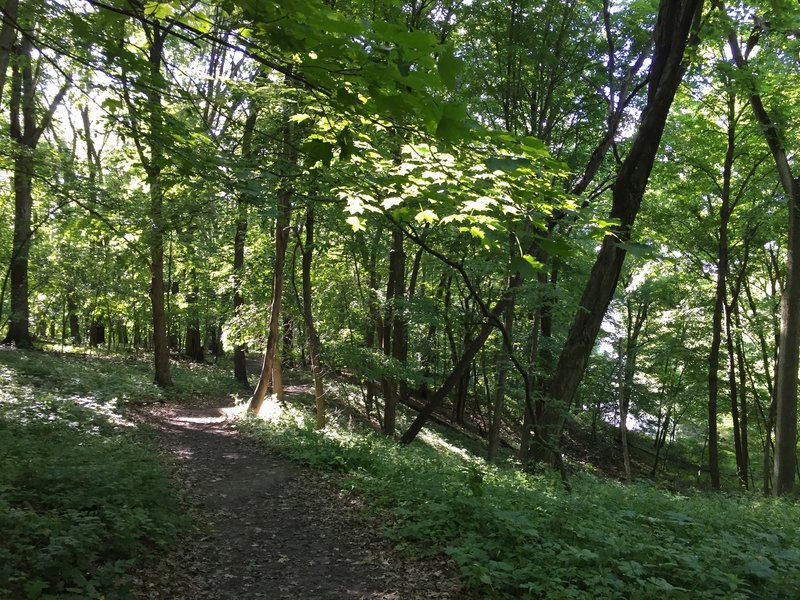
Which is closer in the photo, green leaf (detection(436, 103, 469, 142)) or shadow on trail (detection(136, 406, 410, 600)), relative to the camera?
green leaf (detection(436, 103, 469, 142))

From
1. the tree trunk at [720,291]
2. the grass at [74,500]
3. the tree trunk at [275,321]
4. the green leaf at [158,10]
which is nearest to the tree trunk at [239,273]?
the tree trunk at [275,321]

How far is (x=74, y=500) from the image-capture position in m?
4.73

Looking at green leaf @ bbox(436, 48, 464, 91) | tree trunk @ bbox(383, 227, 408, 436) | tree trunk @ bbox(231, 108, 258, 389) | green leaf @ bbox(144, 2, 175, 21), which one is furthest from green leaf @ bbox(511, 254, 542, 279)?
tree trunk @ bbox(383, 227, 408, 436)

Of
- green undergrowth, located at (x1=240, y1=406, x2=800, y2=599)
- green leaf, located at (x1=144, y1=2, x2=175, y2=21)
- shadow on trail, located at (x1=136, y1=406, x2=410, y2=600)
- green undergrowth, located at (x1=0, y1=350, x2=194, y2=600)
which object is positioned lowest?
shadow on trail, located at (x1=136, y1=406, x2=410, y2=600)

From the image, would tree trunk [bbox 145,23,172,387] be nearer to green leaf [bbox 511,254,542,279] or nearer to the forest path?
green leaf [bbox 511,254,542,279]

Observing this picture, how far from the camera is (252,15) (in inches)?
88.6

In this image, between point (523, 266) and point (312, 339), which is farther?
point (312, 339)

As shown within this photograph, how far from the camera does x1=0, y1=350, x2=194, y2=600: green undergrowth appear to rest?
12.1 feet

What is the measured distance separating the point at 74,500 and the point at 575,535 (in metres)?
4.69

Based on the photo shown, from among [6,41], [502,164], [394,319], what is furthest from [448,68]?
[394,319]

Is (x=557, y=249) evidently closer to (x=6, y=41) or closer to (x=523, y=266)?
(x=523, y=266)

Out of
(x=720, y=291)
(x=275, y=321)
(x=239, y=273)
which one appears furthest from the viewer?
(x=239, y=273)

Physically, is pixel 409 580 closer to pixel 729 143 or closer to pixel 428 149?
pixel 428 149

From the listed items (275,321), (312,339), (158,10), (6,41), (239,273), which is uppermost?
(6,41)
